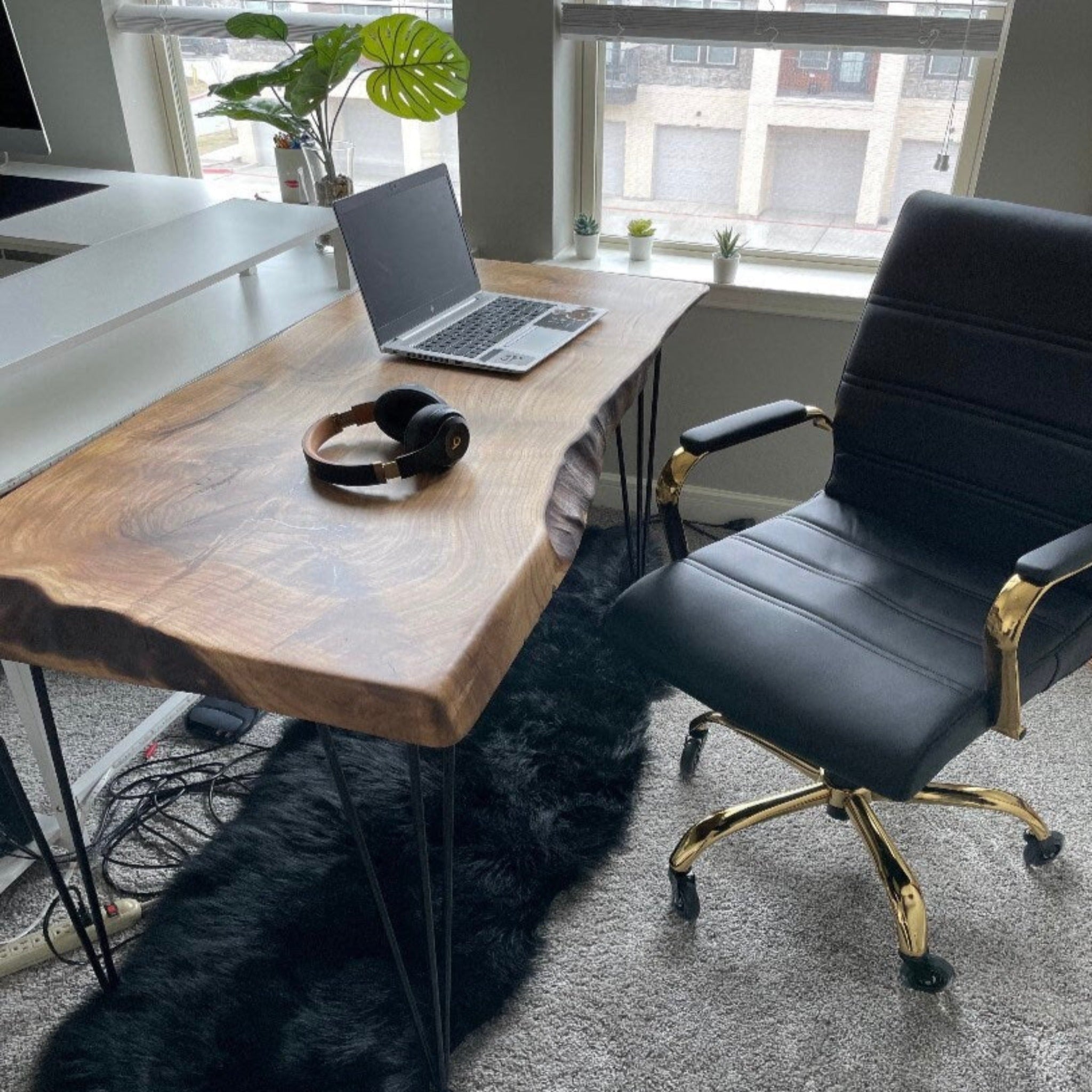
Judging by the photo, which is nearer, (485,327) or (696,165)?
(485,327)

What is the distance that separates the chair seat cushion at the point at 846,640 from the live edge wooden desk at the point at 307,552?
236 millimetres

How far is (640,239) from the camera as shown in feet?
7.74


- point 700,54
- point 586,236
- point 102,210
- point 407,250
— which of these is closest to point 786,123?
point 700,54

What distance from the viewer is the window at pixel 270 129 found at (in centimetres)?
250

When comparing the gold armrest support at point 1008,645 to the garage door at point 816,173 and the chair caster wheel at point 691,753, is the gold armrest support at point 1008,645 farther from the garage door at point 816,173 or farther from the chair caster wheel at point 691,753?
the garage door at point 816,173

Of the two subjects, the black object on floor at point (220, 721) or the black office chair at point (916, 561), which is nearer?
the black office chair at point (916, 561)

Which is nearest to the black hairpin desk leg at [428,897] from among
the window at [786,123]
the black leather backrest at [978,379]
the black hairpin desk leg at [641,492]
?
the black leather backrest at [978,379]

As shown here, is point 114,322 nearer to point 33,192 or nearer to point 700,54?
point 33,192

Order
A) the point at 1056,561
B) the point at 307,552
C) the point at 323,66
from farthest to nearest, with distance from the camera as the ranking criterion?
Answer: 1. the point at 323,66
2. the point at 1056,561
3. the point at 307,552

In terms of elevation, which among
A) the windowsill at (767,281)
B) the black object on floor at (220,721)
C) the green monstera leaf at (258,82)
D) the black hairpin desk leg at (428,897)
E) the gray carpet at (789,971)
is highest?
the green monstera leaf at (258,82)

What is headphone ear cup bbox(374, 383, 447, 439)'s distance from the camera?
49.4 inches

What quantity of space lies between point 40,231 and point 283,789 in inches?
49.6

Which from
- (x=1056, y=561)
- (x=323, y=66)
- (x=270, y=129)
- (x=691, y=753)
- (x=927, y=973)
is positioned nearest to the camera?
(x=1056, y=561)

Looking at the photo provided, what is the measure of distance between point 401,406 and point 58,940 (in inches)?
37.0
